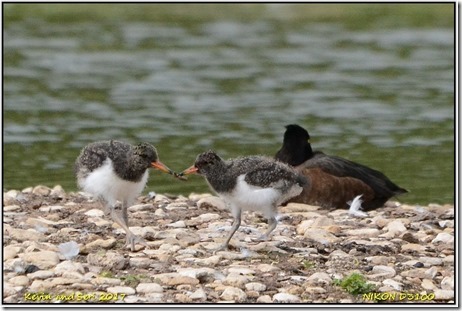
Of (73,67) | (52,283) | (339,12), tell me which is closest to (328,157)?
(52,283)

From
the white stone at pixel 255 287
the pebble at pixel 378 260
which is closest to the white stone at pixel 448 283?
the pebble at pixel 378 260

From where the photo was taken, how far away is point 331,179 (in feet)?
41.7

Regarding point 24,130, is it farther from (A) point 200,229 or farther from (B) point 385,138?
(A) point 200,229

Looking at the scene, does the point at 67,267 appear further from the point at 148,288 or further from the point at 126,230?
the point at 126,230

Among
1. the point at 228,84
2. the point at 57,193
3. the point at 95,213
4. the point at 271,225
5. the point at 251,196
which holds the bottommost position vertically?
the point at 228,84

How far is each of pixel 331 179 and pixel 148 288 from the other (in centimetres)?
520

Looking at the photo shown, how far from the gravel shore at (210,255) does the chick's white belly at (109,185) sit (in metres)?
0.42

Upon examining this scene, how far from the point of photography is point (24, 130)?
1731cm

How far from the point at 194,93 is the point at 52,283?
13089 mm

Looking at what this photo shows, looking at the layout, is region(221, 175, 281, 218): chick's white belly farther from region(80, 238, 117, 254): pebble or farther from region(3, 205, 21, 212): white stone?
region(3, 205, 21, 212): white stone

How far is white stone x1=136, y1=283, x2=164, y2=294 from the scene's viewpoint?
25.8 ft

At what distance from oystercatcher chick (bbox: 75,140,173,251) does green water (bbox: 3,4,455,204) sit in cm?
420

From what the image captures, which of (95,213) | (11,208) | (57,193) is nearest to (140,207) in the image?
(95,213)

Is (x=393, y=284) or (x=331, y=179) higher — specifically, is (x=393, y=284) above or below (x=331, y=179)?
above
